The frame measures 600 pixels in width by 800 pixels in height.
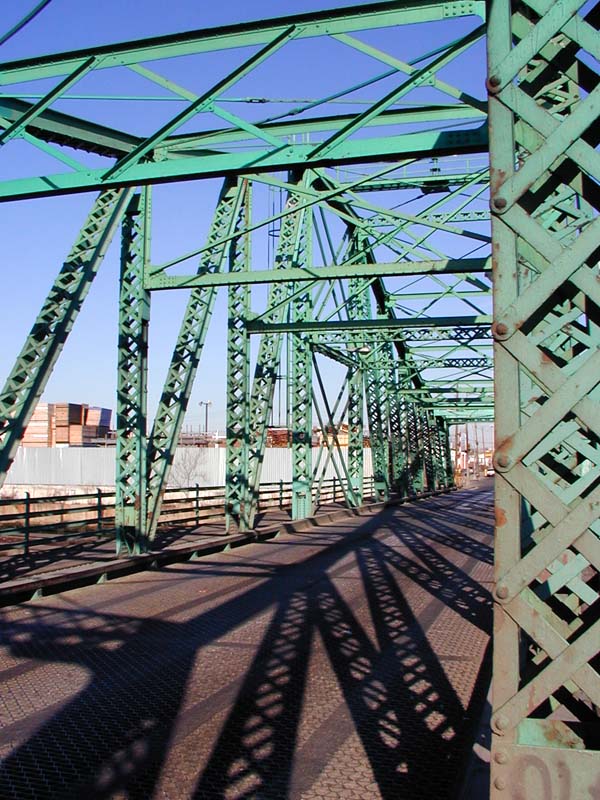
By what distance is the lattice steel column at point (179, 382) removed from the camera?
15.5 m

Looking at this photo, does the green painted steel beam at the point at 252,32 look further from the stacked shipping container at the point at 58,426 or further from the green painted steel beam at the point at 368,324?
the stacked shipping container at the point at 58,426

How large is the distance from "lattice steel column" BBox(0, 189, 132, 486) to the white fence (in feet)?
116

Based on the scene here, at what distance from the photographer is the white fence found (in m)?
48.9

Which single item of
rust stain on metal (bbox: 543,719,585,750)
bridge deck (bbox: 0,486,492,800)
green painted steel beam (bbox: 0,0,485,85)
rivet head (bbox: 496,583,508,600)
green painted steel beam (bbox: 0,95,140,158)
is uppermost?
green painted steel beam (bbox: 0,95,140,158)

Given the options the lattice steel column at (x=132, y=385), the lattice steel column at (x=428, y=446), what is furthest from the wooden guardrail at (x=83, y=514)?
the lattice steel column at (x=428, y=446)

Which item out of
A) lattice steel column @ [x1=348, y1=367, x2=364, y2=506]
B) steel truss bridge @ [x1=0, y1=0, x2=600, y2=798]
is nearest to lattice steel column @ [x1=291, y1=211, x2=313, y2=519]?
steel truss bridge @ [x1=0, y1=0, x2=600, y2=798]

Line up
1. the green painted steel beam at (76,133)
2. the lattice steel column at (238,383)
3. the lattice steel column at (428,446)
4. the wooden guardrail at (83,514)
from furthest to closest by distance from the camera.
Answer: the lattice steel column at (428,446) < the lattice steel column at (238,383) < the wooden guardrail at (83,514) < the green painted steel beam at (76,133)

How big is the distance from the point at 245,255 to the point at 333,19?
36.7ft

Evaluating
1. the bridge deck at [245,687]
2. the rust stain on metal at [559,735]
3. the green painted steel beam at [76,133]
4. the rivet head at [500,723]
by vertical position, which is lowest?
the bridge deck at [245,687]

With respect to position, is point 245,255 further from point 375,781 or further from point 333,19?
point 375,781

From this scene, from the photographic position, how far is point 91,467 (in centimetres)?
4912

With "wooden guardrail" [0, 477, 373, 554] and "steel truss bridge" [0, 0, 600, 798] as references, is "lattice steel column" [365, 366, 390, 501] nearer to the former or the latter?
"wooden guardrail" [0, 477, 373, 554]

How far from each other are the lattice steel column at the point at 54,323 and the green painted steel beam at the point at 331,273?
161 centimetres

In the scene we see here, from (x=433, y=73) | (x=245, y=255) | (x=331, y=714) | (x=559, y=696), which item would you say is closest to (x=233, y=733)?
(x=331, y=714)
